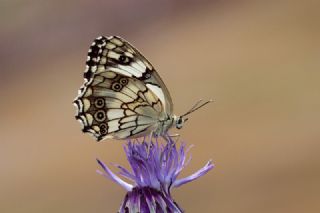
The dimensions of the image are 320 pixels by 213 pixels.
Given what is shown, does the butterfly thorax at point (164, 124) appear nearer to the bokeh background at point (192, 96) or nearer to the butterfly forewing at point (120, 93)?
the butterfly forewing at point (120, 93)

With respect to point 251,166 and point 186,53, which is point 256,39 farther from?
point 251,166

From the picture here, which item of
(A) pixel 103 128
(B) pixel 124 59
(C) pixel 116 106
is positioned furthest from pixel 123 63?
(A) pixel 103 128

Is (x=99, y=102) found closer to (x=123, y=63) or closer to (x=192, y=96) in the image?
(x=123, y=63)

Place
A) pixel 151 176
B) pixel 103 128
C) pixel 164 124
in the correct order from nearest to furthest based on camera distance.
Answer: pixel 151 176 < pixel 103 128 < pixel 164 124

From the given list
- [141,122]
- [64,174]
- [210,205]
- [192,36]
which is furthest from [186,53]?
[141,122]

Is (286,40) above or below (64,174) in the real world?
above
